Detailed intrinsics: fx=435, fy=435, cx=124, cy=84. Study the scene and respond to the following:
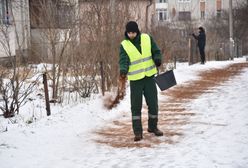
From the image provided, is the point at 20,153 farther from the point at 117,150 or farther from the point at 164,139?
the point at 164,139

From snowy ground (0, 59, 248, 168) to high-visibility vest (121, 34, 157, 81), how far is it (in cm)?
123

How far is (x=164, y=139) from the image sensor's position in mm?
7086

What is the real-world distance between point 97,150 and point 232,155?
6.68ft

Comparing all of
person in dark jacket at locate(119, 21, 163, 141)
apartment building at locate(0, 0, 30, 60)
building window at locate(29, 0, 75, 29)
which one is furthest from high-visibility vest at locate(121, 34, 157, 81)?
building window at locate(29, 0, 75, 29)

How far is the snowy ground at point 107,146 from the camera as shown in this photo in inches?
231

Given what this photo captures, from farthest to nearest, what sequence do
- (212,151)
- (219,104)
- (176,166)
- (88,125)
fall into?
1. (219,104)
2. (88,125)
3. (212,151)
4. (176,166)

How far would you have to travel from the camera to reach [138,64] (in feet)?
23.4

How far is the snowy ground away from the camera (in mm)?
5863

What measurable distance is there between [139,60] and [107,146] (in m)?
1.49

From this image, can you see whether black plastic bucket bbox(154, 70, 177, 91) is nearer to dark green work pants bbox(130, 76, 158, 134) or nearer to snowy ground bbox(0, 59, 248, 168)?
dark green work pants bbox(130, 76, 158, 134)

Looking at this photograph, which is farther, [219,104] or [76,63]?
[76,63]

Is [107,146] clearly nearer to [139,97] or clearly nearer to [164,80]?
[139,97]

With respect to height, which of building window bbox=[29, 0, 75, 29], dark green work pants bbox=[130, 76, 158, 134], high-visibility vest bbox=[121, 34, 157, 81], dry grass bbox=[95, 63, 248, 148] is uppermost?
building window bbox=[29, 0, 75, 29]

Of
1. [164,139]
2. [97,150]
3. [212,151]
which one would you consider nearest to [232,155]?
[212,151]
